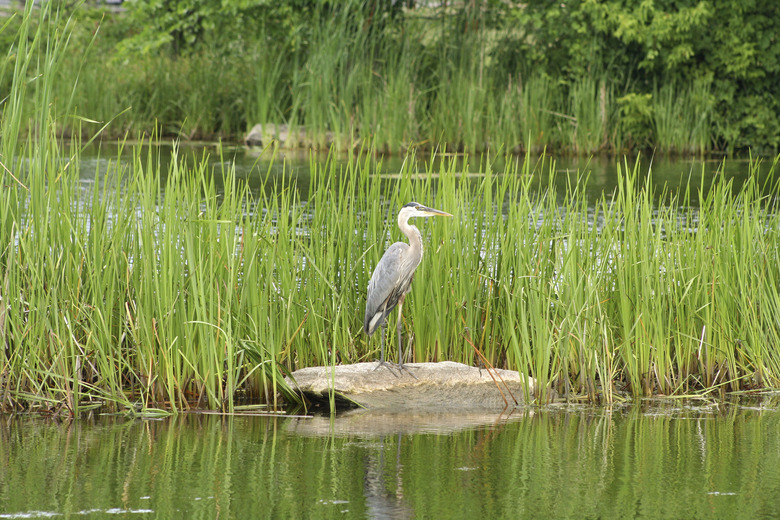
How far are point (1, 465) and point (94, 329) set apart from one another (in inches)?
33.9

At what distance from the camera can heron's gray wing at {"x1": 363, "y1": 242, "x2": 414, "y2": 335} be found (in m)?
4.27

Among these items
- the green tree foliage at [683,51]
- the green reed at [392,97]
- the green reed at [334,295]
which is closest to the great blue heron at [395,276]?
the green reed at [334,295]

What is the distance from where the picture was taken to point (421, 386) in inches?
173

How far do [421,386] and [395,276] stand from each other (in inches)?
19.3

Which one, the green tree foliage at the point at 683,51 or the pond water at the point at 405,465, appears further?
the green tree foliage at the point at 683,51

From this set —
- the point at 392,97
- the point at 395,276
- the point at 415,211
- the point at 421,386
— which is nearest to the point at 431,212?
the point at 415,211

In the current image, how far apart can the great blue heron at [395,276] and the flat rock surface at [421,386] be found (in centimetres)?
8

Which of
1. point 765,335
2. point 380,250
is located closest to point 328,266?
point 380,250

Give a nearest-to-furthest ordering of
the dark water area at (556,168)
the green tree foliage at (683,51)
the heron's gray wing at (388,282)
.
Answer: the heron's gray wing at (388,282)
the dark water area at (556,168)
the green tree foliage at (683,51)

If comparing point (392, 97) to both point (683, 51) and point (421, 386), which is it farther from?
point (421, 386)

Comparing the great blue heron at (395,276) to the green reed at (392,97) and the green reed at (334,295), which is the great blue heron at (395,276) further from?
the green reed at (392,97)

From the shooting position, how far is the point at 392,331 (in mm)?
4742

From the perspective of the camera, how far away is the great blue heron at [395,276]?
4273 mm

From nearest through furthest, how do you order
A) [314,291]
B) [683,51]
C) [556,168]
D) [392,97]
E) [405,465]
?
1. [405,465]
2. [314,291]
3. [556,168]
4. [392,97]
5. [683,51]
